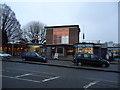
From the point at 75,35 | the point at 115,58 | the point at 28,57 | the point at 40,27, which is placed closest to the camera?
the point at 28,57

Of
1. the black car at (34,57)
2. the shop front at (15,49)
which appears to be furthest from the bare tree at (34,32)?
the black car at (34,57)

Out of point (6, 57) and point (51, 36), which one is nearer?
Result: point (6, 57)

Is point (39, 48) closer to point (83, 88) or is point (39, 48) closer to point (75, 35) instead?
point (75, 35)

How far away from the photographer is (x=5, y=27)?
127 ft

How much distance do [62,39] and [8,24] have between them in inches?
679

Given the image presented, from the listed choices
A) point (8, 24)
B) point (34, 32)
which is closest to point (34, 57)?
point (8, 24)

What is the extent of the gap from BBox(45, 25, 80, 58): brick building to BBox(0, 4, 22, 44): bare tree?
1202 centimetres

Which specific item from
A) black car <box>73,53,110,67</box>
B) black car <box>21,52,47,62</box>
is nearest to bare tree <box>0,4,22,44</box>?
black car <box>21,52,47,62</box>

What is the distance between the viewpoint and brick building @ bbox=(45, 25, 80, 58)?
31.9 m

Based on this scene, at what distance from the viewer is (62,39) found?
32.8 metres

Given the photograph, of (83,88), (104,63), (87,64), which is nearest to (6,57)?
(87,64)

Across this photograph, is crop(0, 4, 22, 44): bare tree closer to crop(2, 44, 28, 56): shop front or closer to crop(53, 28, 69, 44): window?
crop(2, 44, 28, 56): shop front

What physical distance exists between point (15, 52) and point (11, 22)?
9.41 m

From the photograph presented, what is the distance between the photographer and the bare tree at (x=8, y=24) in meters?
37.5
